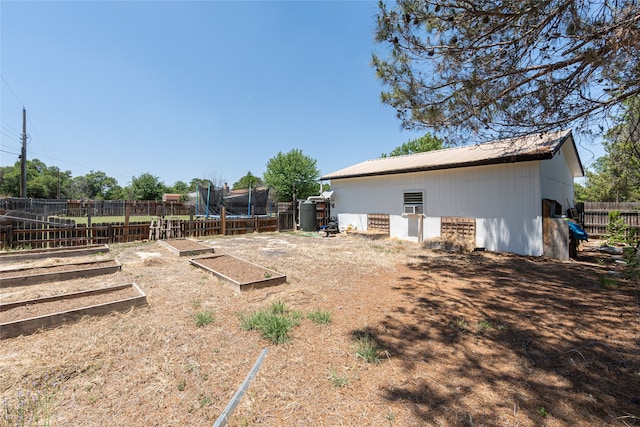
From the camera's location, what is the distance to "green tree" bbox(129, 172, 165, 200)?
138 ft

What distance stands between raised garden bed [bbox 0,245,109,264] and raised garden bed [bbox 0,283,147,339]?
4522mm

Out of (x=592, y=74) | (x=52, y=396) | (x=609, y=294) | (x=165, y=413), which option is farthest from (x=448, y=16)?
(x=52, y=396)

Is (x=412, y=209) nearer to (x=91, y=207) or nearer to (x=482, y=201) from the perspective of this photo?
(x=482, y=201)

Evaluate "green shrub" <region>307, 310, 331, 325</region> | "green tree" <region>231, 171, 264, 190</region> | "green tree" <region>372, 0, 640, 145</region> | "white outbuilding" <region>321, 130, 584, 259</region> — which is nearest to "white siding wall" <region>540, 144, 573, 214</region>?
"white outbuilding" <region>321, 130, 584, 259</region>

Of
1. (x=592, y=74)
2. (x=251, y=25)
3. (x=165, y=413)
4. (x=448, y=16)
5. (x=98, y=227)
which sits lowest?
(x=165, y=413)

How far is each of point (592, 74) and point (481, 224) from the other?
5779 millimetres

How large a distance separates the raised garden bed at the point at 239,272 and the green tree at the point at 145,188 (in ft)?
141

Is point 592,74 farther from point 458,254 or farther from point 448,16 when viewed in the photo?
point 458,254

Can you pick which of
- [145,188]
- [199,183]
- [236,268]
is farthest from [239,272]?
[145,188]

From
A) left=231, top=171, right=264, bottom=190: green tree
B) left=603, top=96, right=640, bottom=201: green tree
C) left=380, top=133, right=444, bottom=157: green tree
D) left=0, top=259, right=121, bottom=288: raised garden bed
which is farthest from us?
left=231, top=171, right=264, bottom=190: green tree

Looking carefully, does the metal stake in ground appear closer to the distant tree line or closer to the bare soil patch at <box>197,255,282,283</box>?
the bare soil patch at <box>197,255,282,283</box>

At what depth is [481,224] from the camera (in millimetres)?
9125

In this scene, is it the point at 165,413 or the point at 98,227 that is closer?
the point at 165,413

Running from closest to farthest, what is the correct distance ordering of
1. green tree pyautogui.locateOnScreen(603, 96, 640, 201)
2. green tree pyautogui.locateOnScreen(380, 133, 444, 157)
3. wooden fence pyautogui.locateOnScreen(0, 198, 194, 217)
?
green tree pyautogui.locateOnScreen(603, 96, 640, 201) < wooden fence pyautogui.locateOnScreen(0, 198, 194, 217) < green tree pyautogui.locateOnScreen(380, 133, 444, 157)
